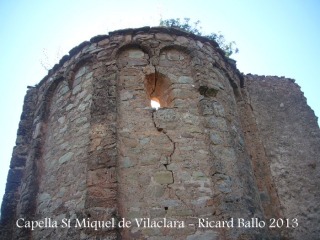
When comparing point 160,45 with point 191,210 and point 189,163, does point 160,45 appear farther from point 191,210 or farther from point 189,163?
point 191,210

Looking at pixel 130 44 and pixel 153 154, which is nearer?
pixel 153 154

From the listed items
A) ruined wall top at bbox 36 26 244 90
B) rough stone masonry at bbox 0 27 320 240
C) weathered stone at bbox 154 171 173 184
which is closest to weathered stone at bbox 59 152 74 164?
rough stone masonry at bbox 0 27 320 240

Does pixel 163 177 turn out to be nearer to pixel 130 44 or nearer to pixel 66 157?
pixel 66 157

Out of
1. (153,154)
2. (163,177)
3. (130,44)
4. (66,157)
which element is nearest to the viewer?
(163,177)

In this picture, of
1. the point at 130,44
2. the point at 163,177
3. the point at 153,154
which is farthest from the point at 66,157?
the point at 130,44

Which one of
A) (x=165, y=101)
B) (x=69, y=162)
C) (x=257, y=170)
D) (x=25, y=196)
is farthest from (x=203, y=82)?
(x=25, y=196)

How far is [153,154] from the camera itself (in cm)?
413

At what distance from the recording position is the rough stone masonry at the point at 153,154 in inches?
148

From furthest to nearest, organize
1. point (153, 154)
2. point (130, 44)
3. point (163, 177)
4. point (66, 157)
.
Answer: point (130, 44)
point (66, 157)
point (153, 154)
point (163, 177)

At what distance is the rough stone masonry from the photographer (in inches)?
148

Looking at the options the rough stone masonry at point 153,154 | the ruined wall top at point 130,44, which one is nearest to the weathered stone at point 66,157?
the rough stone masonry at point 153,154

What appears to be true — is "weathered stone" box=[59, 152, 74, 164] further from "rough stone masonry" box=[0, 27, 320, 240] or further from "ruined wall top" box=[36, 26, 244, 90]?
"ruined wall top" box=[36, 26, 244, 90]

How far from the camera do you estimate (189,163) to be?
4094 millimetres

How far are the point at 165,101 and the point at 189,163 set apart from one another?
1224 mm
